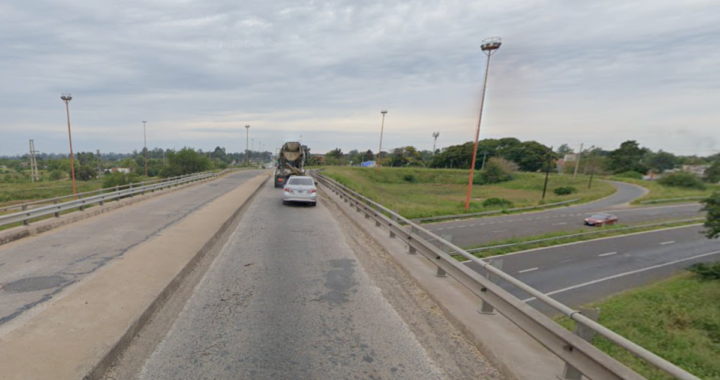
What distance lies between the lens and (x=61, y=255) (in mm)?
6898

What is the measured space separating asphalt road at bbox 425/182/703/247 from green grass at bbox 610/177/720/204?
4.13 m

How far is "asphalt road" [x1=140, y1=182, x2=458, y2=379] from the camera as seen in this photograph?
330 centimetres

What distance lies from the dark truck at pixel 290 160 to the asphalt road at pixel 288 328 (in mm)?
17213

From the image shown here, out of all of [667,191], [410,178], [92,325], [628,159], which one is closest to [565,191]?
[667,191]

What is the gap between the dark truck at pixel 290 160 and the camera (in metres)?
24.0

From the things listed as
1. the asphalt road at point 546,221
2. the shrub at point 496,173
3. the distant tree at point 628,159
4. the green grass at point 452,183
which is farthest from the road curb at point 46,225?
the distant tree at point 628,159

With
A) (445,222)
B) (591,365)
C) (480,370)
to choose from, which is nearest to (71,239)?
(480,370)

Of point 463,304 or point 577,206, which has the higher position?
point 463,304

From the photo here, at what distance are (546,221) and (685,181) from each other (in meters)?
58.3

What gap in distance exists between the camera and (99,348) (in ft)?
10.9

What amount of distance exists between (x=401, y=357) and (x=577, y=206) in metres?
44.4

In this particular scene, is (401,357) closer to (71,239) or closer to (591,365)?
(591,365)

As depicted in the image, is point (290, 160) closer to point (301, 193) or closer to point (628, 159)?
point (301, 193)

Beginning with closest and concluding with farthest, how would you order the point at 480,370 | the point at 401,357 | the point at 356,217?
the point at 480,370
the point at 401,357
the point at 356,217
